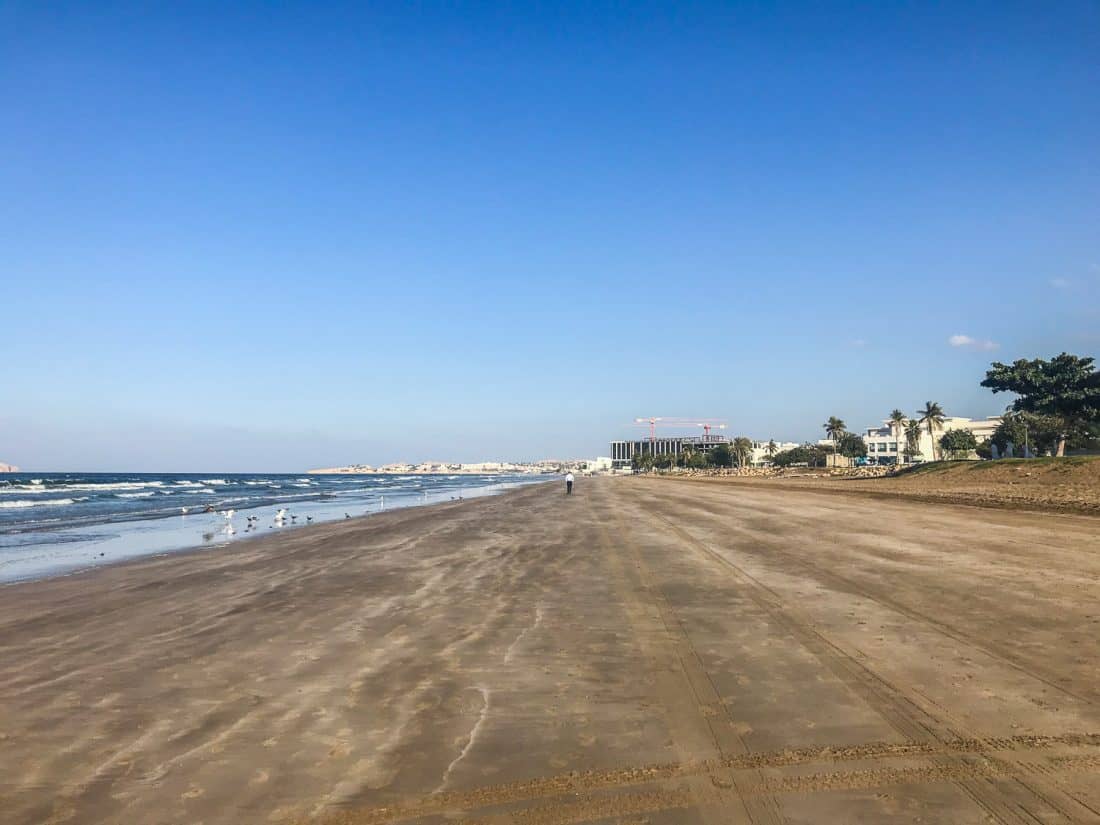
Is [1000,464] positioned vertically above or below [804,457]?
below

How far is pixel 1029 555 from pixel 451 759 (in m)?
14.5

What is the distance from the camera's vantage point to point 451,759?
4871 mm

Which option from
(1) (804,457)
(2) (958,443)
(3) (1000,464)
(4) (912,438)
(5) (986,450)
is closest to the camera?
(3) (1000,464)

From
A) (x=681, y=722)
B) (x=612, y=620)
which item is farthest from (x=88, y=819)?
(x=612, y=620)

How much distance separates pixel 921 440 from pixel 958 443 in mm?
26630

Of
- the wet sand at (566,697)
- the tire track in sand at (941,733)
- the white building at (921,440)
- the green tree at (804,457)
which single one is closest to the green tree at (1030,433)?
the white building at (921,440)

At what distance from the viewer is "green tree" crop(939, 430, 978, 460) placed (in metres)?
124

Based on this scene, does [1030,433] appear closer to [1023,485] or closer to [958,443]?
[958,443]

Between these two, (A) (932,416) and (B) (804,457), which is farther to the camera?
(B) (804,457)

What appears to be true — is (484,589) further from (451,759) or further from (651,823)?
(651,823)

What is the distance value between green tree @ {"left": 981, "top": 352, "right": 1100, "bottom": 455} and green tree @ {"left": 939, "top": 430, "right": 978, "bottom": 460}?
50.4m

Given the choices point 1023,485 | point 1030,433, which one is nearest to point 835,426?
point 1030,433

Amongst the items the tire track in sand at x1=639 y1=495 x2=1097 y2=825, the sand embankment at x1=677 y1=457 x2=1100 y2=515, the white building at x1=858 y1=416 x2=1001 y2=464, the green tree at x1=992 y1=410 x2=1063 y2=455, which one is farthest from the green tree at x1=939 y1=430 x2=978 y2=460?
the tire track in sand at x1=639 y1=495 x2=1097 y2=825

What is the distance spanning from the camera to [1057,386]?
70.5 m
